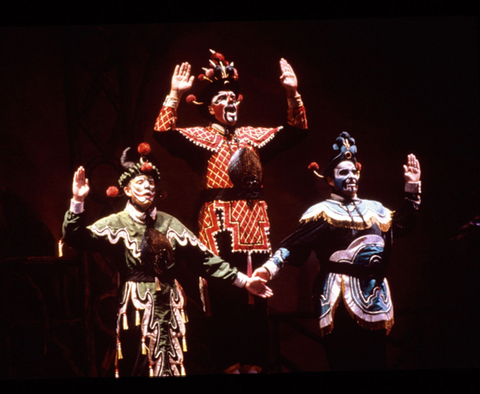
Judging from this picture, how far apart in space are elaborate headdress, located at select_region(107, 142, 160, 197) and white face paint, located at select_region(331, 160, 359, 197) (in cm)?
109

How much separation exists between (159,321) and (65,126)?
5.64 feet

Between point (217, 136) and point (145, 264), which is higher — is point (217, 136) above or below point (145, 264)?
above

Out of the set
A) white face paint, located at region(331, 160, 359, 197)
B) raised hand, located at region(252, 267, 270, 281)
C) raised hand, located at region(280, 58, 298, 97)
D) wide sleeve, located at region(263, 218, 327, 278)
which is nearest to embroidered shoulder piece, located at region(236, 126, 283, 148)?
raised hand, located at region(280, 58, 298, 97)

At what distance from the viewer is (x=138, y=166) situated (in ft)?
13.0

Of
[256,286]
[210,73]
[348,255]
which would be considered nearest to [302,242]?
[348,255]

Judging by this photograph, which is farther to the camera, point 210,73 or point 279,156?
point 279,156

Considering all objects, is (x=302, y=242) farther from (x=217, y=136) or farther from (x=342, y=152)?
(x=217, y=136)

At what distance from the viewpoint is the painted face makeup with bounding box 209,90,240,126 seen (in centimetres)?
424

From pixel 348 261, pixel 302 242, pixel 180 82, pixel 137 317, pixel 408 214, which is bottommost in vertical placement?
pixel 137 317

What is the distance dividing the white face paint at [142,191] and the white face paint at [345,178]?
111 cm

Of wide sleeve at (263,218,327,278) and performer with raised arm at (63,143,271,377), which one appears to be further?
wide sleeve at (263,218,327,278)

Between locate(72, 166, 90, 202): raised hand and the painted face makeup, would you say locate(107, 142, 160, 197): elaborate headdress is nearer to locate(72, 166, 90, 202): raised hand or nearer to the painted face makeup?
locate(72, 166, 90, 202): raised hand

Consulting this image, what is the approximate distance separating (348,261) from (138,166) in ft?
4.42

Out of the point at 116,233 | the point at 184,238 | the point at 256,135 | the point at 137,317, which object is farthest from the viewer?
the point at 256,135
